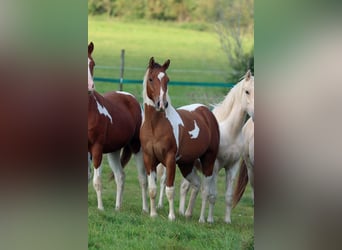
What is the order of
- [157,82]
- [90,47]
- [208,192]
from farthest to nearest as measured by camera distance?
1. [208,192]
2. [157,82]
3. [90,47]

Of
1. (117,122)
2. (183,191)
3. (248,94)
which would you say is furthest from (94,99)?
(248,94)

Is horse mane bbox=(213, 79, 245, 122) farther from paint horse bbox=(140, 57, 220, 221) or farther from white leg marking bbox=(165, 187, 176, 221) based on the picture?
white leg marking bbox=(165, 187, 176, 221)

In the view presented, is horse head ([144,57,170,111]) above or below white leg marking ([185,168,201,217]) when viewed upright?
above

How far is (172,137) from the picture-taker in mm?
4449

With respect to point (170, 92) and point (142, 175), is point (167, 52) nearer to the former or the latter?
point (170, 92)

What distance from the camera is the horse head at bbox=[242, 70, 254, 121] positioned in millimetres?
4384

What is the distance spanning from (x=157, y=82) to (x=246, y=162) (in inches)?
25.4

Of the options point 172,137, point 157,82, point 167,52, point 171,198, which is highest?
point 167,52

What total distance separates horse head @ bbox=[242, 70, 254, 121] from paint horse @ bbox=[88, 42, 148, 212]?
0.54m

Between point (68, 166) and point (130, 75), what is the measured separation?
0.60m

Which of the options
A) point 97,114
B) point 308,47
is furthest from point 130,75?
point 308,47

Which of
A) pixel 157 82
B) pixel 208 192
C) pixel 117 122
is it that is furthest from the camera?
pixel 208 192

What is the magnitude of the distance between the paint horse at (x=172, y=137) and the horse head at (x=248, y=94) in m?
0.19

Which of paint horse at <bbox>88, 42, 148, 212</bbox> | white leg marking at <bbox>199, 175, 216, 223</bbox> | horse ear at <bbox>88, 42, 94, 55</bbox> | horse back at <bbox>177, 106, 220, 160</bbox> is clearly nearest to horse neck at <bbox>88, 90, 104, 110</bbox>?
paint horse at <bbox>88, 42, 148, 212</bbox>
